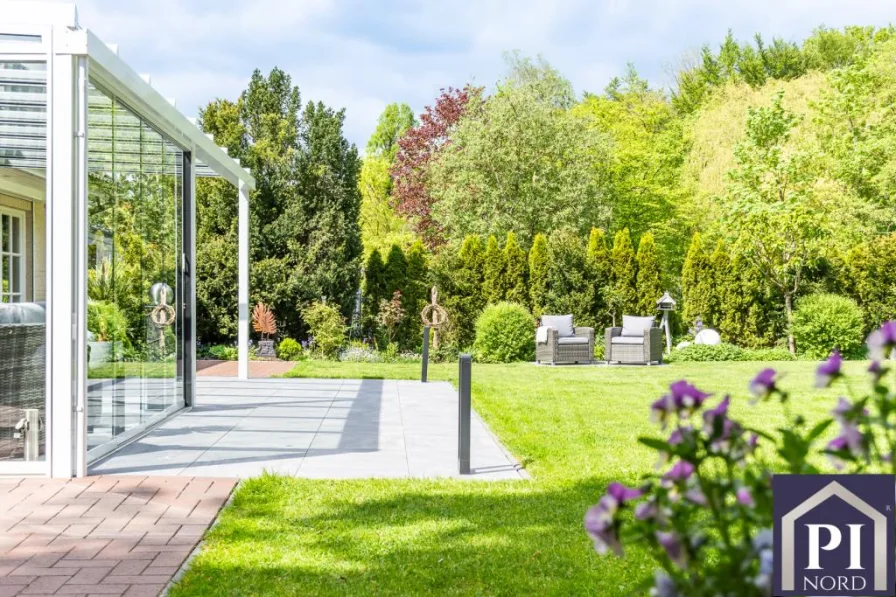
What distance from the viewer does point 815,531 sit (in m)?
1.41

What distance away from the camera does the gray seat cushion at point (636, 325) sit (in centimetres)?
1570

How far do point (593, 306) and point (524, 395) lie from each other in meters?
7.70

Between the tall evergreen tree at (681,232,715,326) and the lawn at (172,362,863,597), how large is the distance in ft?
34.7

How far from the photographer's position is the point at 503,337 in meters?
15.8

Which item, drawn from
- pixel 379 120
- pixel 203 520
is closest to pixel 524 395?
pixel 203 520

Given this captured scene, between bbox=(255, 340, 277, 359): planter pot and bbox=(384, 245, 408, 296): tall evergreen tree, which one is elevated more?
bbox=(384, 245, 408, 296): tall evergreen tree

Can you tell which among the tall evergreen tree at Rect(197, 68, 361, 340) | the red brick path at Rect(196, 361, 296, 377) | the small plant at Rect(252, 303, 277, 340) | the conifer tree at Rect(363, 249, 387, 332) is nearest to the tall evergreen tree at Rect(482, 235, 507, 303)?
the conifer tree at Rect(363, 249, 387, 332)

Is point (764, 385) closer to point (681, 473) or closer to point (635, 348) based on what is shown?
point (681, 473)

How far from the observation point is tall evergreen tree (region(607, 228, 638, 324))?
17609 millimetres

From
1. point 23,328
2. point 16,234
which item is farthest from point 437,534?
point 16,234

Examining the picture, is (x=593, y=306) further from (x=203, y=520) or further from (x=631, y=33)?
(x=631, y=33)

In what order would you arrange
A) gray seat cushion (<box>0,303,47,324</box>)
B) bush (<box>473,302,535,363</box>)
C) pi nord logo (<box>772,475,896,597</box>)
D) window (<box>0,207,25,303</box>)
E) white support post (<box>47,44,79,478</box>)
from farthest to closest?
1. bush (<box>473,302,535,363</box>)
2. window (<box>0,207,25,303</box>)
3. gray seat cushion (<box>0,303,47,324</box>)
4. white support post (<box>47,44,79,478</box>)
5. pi nord logo (<box>772,475,896,597</box>)

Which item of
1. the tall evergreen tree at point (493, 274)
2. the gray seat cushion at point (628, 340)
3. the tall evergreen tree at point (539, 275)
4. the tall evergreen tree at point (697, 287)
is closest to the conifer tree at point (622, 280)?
the tall evergreen tree at point (697, 287)

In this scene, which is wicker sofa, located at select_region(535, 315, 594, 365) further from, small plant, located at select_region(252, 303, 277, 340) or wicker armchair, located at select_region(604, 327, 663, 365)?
small plant, located at select_region(252, 303, 277, 340)
